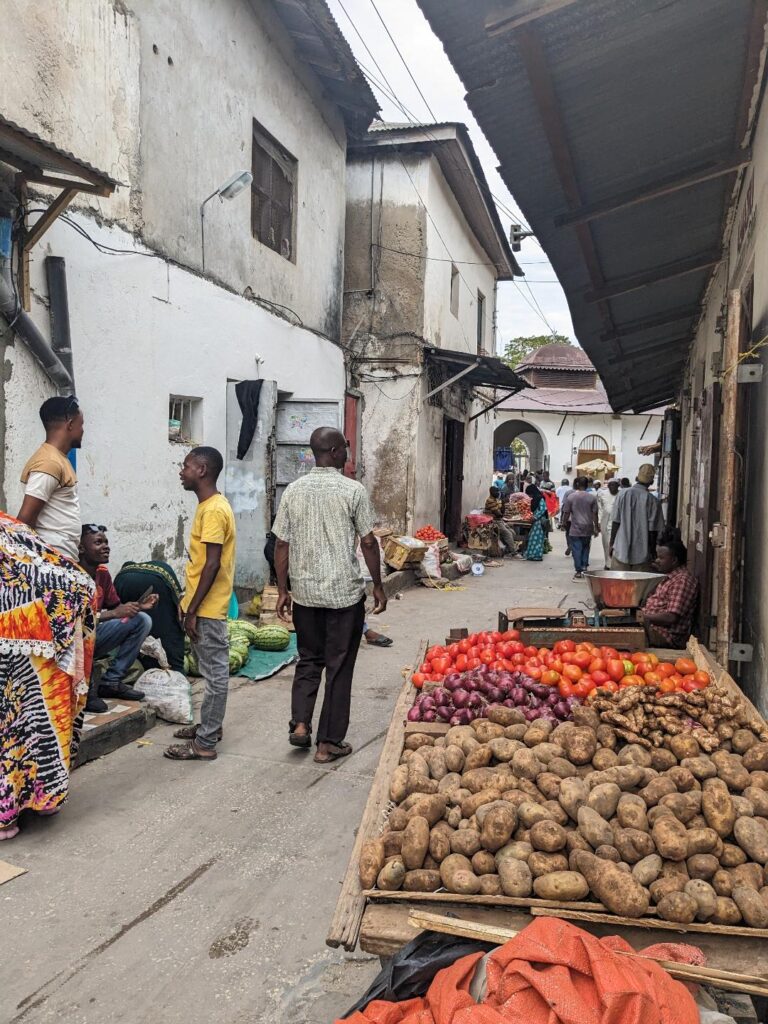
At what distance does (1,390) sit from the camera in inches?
209

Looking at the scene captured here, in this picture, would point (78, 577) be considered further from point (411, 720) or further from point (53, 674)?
point (411, 720)

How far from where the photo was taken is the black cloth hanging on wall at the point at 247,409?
342 inches

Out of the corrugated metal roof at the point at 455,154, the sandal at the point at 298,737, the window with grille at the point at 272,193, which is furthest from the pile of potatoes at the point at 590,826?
the corrugated metal roof at the point at 455,154

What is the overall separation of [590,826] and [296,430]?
763 centimetres

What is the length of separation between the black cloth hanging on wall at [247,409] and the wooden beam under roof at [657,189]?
14.0ft

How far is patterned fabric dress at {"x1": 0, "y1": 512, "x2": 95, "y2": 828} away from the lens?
3787mm

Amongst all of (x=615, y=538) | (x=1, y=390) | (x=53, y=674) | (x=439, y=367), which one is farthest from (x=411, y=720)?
(x=439, y=367)

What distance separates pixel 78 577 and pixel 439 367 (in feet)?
37.3

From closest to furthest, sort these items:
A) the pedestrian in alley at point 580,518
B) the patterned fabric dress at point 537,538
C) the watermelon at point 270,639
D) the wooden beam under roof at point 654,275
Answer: the wooden beam under roof at point 654,275, the watermelon at point 270,639, the pedestrian in alley at point 580,518, the patterned fabric dress at point 537,538

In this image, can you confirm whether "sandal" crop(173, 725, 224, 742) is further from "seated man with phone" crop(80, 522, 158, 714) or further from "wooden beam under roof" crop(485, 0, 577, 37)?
"wooden beam under roof" crop(485, 0, 577, 37)

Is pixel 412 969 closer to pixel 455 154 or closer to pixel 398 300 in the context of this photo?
pixel 398 300

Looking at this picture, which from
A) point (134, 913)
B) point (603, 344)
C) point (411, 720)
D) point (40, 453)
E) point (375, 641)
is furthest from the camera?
point (603, 344)

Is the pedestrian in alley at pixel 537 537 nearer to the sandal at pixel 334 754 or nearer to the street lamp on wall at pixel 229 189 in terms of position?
the street lamp on wall at pixel 229 189

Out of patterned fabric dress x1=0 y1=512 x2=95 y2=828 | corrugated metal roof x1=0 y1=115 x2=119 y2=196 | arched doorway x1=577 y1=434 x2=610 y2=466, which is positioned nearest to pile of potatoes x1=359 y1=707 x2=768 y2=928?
patterned fabric dress x1=0 y1=512 x2=95 y2=828
